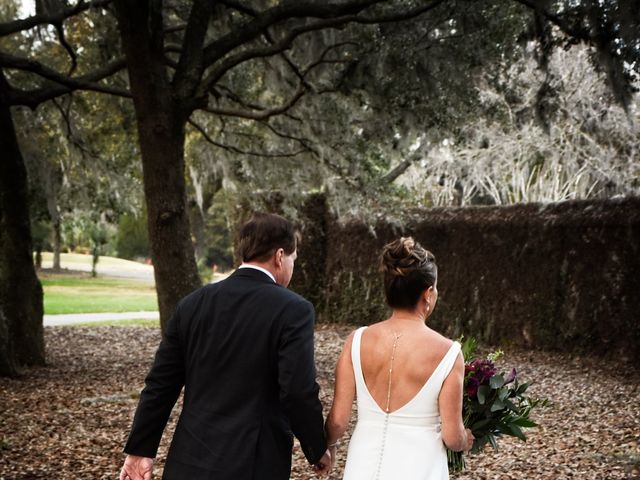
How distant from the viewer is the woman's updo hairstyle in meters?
2.68

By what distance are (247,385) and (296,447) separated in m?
3.57

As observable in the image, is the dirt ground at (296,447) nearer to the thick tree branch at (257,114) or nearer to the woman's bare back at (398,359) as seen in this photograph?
the woman's bare back at (398,359)

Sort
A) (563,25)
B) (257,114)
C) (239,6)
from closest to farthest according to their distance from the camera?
(563,25), (257,114), (239,6)

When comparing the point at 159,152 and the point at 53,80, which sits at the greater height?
the point at 53,80

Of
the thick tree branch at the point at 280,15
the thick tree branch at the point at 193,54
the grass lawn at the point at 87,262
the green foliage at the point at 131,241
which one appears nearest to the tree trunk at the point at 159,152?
the thick tree branch at the point at 193,54

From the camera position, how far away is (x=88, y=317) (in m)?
17.1

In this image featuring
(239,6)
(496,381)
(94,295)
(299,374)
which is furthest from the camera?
(94,295)

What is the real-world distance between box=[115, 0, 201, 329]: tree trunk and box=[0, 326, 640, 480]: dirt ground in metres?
1.36

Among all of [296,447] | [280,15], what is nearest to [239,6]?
[280,15]

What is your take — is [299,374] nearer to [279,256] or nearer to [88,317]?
[279,256]

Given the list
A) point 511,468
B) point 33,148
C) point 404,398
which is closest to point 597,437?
point 511,468

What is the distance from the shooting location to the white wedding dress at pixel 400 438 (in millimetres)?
2648

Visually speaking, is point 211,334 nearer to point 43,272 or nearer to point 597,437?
point 597,437

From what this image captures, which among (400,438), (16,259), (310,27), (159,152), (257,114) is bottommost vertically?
(400,438)
